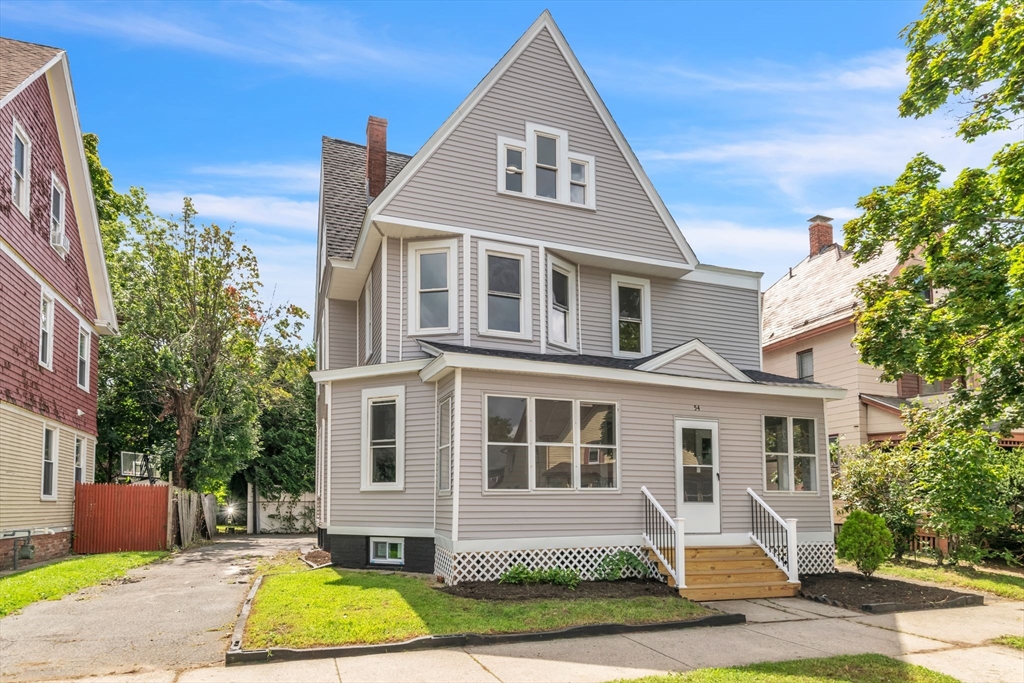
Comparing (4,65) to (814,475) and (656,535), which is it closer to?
(656,535)

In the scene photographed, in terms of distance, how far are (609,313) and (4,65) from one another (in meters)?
13.6

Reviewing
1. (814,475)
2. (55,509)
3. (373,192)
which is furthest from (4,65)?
(814,475)

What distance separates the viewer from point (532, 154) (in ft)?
51.9

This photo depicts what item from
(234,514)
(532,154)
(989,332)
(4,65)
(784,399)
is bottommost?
(234,514)

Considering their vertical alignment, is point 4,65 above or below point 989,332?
above

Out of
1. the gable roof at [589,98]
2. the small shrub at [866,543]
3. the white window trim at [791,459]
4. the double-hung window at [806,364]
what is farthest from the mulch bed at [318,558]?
the double-hung window at [806,364]

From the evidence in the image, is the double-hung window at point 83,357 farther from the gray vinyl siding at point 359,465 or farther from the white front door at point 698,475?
the white front door at point 698,475

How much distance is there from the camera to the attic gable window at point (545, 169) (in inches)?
614

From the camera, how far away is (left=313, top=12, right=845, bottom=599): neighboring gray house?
1288cm

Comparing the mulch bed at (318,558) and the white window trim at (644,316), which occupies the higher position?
the white window trim at (644,316)

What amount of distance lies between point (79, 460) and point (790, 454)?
18.0m

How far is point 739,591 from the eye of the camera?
41.1ft

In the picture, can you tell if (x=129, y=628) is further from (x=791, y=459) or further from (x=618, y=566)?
(x=791, y=459)

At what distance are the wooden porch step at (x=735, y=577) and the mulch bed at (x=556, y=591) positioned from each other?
47cm
